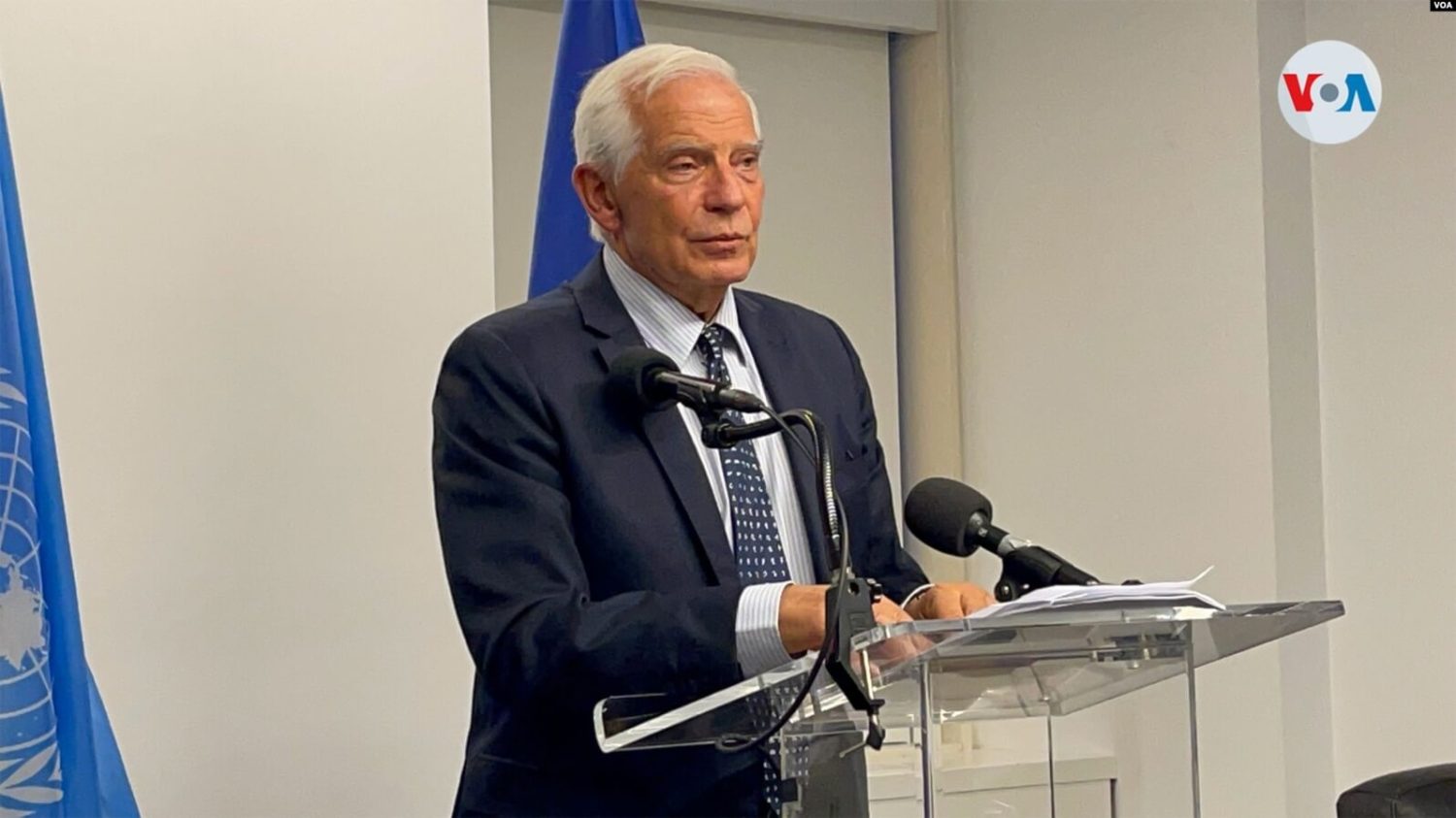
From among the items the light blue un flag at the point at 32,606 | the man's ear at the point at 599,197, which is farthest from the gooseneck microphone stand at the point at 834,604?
the light blue un flag at the point at 32,606

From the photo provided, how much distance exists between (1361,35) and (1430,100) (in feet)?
0.76

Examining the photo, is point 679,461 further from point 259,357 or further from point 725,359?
point 259,357

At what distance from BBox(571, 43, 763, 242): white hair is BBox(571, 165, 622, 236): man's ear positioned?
12 millimetres

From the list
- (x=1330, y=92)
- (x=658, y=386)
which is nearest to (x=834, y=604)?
(x=658, y=386)

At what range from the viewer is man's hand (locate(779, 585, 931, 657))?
68.3 inches

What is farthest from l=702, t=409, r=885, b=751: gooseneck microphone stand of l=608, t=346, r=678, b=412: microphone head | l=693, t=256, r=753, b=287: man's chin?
l=693, t=256, r=753, b=287: man's chin

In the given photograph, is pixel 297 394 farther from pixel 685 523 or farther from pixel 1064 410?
pixel 1064 410

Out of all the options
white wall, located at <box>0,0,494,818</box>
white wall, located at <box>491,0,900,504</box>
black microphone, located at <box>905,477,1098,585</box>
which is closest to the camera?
black microphone, located at <box>905,477,1098,585</box>

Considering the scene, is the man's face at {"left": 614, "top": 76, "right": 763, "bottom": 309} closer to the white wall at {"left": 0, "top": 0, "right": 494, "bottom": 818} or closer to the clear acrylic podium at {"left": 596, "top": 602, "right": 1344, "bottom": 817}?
the clear acrylic podium at {"left": 596, "top": 602, "right": 1344, "bottom": 817}

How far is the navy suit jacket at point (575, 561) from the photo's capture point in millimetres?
1853

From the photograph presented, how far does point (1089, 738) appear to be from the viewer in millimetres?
1727

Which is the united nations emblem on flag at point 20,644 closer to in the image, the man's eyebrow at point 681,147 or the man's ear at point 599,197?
the man's ear at point 599,197

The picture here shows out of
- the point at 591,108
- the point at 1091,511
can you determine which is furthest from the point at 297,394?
the point at 1091,511

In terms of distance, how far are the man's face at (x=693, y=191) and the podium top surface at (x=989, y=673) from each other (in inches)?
23.0
